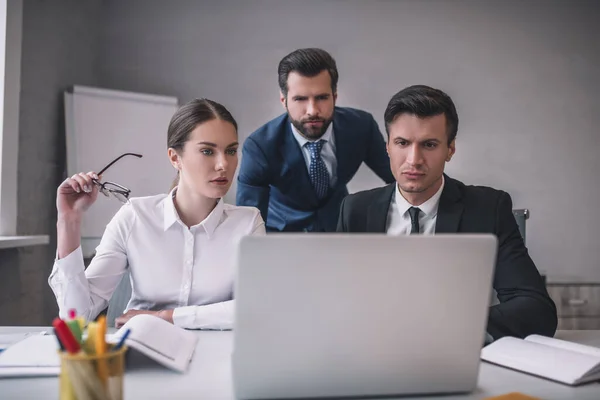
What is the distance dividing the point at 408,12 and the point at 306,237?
12.0 feet

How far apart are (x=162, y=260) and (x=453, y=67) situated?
2.97 metres

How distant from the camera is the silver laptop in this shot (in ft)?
2.64

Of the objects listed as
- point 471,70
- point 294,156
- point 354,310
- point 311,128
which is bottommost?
point 354,310

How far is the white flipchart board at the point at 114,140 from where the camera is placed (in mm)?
3461

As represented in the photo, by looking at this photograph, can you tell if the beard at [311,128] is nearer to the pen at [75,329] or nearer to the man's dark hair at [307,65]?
the man's dark hair at [307,65]

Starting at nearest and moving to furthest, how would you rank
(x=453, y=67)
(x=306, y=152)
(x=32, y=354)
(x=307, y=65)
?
(x=32, y=354)
(x=307, y=65)
(x=306, y=152)
(x=453, y=67)

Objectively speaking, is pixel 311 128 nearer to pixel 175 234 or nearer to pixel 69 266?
pixel 175 234

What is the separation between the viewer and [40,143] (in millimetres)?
3229

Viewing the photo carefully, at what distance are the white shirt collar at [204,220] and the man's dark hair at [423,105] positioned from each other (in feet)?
1.96

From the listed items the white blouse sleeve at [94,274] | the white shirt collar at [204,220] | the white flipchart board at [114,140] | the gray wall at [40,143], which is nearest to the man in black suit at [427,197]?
the white shirt collar at [204,220]

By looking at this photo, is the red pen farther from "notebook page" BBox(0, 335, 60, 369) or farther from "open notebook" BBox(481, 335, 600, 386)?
"open notebook" BBox(481, 335, 600, 386)

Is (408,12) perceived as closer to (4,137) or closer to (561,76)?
(561,76)

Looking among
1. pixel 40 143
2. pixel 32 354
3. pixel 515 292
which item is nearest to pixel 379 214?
pixel 515 292

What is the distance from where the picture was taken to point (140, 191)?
3.71 meters
